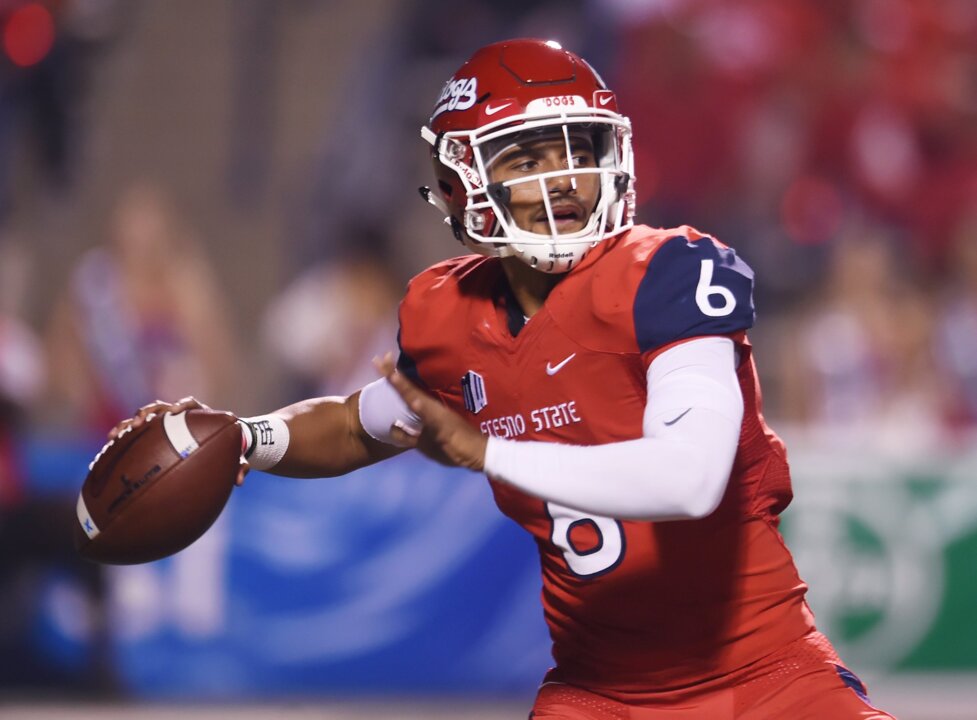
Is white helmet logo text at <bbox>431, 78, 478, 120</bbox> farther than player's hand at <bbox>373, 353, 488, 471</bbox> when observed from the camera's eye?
Yes

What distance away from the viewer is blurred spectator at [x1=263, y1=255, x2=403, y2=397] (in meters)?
5.64

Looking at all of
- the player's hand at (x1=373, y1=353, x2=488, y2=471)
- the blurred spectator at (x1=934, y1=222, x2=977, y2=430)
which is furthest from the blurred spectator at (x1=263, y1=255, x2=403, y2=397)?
the player's hand at (x1=373, y1=353, x2=488, y2=471)

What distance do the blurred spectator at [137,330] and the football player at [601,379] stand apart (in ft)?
10.2

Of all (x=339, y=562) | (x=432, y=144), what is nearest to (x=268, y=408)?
(x=339, y=562)

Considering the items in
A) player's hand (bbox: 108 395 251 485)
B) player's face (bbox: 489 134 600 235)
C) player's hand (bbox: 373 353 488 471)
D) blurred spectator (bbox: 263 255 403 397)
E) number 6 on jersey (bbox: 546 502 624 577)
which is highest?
blurred spectator (bbox: 263 255 403 397)

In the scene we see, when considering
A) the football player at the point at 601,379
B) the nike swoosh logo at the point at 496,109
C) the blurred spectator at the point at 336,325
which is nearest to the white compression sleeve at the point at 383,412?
the football player at the point at 601,379

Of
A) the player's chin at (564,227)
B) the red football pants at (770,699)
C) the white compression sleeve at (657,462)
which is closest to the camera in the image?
the white compression sleeve at (657,462)

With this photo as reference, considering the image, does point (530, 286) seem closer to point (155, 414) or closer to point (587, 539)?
point (587, 539)

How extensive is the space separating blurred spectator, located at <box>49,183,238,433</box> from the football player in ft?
10.2

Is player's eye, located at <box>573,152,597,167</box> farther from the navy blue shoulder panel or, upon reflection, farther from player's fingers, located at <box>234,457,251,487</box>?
player's fingers, located at <box>234,457,251,487</box>

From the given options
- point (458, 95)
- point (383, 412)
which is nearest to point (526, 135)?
point (458, 95)

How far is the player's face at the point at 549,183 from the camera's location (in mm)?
2377

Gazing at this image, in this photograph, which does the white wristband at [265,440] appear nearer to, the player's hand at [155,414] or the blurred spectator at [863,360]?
the player's hand at [155,414]

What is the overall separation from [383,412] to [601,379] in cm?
50
